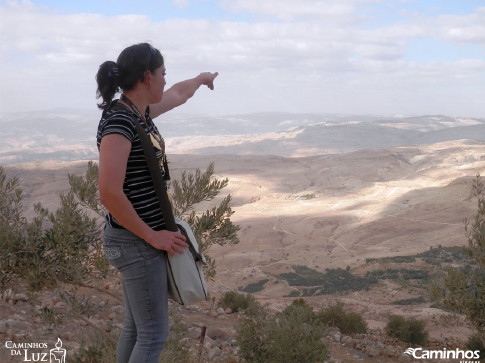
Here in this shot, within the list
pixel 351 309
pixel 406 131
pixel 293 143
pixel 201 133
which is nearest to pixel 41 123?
pixel 201 133

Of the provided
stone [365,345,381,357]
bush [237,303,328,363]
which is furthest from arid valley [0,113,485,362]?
bush [237,303,328,363]

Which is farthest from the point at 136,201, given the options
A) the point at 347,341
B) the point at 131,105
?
the point at 347,341

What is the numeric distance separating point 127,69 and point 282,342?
3.86m

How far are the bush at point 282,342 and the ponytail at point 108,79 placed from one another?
3.75 meters

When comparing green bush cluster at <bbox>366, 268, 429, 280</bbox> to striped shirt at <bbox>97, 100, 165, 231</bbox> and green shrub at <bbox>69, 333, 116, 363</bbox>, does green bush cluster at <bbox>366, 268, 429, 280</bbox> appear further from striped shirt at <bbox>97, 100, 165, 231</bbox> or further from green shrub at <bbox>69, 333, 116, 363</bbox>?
striped shirt at <bbox>97, 100, 165, 231</bbox>

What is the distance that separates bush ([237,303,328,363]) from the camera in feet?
16.6

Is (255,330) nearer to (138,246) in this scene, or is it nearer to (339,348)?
(339,348)

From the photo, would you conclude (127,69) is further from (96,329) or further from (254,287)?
(254,287)

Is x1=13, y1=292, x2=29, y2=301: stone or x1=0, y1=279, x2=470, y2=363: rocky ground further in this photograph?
x1=13, y1=292, x2=29, y2=301: stone

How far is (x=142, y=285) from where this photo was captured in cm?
207

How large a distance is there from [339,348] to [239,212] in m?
25.3

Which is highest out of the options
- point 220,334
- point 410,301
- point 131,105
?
point 131,105

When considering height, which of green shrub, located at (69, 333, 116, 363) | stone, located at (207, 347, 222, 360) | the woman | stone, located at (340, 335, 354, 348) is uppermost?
the woman

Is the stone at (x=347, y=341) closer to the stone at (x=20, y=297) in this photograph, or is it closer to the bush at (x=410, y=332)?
the bush at (x=410, y=332)
